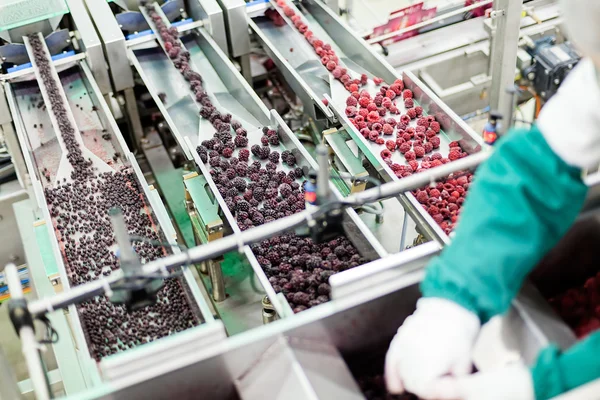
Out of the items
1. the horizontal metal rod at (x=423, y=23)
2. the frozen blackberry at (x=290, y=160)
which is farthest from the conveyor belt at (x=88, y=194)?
the horizontal metal rod at (x=423, y=23)

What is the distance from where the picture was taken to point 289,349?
1.60 metres

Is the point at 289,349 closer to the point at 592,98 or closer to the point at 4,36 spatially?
the point at 592,98

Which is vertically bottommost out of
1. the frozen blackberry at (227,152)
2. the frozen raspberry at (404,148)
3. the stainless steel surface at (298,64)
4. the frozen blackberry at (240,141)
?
the frozen raspberry at (404,148)

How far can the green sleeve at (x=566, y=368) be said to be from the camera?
1313 millimetres

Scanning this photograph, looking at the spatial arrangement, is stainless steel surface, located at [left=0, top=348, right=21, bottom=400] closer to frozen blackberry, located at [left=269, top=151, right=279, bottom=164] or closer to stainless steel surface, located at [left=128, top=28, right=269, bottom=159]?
stainless steel surface, located at [left=128, top=28, right=269, bottom=159]

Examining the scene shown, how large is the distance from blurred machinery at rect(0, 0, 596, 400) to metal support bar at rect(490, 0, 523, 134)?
0.05 feet

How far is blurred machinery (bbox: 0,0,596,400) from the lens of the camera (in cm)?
163

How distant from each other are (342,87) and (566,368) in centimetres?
220

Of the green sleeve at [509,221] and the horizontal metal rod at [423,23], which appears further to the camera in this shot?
the horizontal metal rod at [423,23]

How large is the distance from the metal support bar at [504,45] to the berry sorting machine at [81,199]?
1.74 m

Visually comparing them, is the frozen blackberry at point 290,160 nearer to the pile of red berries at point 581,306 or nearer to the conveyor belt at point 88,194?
the conveyor belt at point 88,194

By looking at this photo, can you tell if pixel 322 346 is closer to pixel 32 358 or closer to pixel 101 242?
pixel 32 358

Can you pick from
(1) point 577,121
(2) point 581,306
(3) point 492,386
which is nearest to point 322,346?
(3) point 492,386

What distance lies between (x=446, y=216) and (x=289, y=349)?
1.20m
